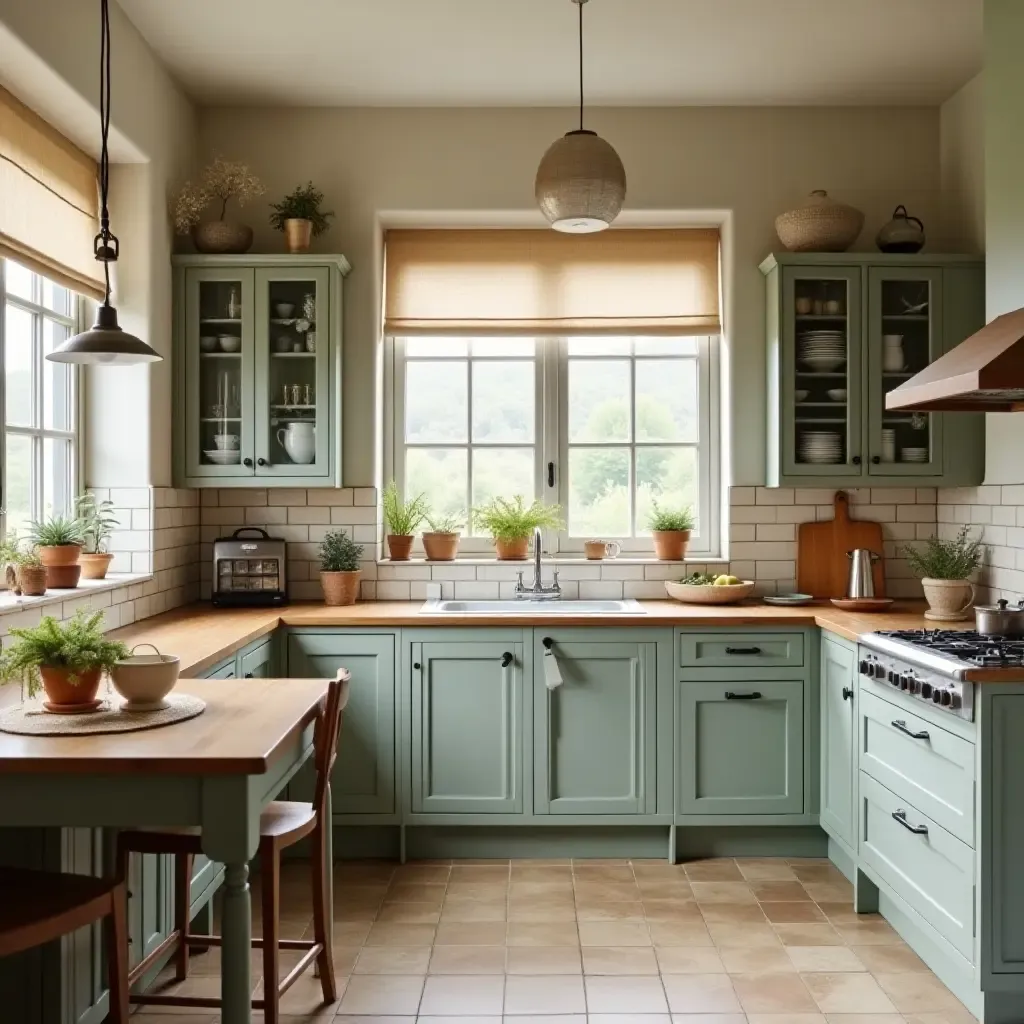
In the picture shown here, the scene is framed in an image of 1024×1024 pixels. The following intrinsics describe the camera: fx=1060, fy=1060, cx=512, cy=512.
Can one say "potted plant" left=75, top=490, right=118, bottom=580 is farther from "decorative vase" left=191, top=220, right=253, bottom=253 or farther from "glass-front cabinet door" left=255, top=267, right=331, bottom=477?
"decorative vase" left=191, top=220, right=253, bottom=253

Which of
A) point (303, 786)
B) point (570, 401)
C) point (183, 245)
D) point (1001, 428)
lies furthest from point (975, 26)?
point (303, 786)

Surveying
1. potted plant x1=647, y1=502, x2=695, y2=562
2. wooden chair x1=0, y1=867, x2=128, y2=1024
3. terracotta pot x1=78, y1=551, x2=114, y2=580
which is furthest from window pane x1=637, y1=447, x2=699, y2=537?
wooden chair x1=0, y1=867, x2=128, y2=1024

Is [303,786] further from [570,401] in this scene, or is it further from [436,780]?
[570,401]

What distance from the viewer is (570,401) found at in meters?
4.96

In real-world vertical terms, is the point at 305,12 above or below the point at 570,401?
above

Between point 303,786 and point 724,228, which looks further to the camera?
point 724,228

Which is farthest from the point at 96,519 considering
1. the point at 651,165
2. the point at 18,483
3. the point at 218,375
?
the point at 651,165

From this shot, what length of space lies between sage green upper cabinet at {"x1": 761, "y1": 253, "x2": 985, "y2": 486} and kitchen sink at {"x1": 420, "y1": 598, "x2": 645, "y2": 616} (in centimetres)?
87

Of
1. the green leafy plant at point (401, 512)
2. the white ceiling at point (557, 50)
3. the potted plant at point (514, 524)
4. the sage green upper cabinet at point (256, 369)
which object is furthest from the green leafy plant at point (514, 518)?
the white ceiling at point (557, 50)

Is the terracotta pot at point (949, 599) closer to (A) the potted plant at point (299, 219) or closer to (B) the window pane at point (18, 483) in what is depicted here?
(A) the potted plant at point (299, 219)

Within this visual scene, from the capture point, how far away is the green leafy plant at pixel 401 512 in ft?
15.7

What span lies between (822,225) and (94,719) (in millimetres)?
3468

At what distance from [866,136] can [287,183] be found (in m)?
2.59

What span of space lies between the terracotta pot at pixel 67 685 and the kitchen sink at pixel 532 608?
1950mm
